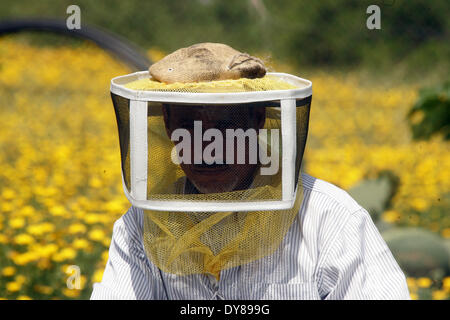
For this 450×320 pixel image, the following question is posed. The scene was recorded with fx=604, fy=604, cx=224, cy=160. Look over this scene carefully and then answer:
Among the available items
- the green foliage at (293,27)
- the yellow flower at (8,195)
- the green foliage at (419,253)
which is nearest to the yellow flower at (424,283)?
the green foliage at (419,253)

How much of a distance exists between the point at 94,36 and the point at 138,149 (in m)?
2.79

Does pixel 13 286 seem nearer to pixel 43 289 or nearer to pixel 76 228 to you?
pixel 43 289

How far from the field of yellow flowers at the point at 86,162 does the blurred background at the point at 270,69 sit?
0.05 feet

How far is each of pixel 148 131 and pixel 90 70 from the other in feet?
25.6

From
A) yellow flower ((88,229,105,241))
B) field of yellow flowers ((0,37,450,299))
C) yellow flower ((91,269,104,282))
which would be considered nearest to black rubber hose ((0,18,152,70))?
field of yellow flowers ((0,37,450,299))

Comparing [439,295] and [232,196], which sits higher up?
[232,196]

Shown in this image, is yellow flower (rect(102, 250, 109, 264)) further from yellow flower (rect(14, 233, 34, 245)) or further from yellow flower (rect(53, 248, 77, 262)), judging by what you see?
yellow flower (rect(14, 233, 34, 245))

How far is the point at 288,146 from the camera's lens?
1630 mm

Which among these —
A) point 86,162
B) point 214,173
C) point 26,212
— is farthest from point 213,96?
point 86,162

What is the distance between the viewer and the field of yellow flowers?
3.12 meters

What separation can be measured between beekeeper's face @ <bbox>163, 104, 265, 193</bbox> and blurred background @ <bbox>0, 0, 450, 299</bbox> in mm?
383

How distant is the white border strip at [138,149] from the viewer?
1610mm

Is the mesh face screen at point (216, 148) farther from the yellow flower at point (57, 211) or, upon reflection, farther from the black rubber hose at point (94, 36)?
the black rubber hose at point (94, 36)

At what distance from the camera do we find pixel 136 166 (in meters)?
1.65
